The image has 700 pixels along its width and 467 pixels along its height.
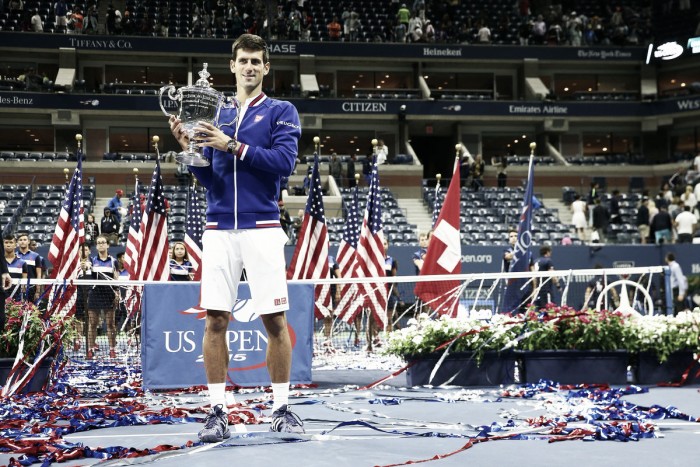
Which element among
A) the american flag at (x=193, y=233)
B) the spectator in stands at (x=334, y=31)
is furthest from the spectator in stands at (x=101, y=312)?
the spectator in stands at (x=334, y=31)

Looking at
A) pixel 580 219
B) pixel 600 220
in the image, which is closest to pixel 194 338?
pixel 600 220

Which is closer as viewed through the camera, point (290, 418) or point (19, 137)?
point (290, 418)

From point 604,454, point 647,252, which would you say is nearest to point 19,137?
point 647,252

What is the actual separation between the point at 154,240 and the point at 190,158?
27.9 feet

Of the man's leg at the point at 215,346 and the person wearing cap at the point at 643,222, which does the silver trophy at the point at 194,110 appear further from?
the person wearing cap at the point at 643,222

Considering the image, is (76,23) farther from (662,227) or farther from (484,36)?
(662,227)

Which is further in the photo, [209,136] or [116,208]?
[116,208]

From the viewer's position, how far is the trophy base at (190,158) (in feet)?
15.2

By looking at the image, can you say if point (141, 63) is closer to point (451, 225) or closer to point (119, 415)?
point (451, 225)

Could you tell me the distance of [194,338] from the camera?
8.03 metres

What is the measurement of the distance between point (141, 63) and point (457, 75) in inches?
572

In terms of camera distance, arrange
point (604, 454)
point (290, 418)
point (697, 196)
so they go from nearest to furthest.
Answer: point (604, 454), point (290, 418), point (697, 196)

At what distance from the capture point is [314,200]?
13.4 m

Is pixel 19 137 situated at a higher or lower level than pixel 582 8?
lower
